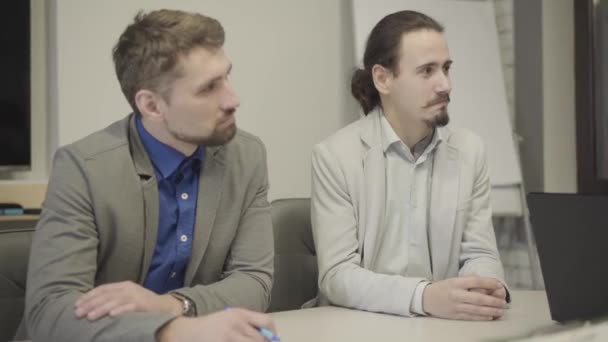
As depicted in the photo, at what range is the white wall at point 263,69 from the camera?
7.86ft

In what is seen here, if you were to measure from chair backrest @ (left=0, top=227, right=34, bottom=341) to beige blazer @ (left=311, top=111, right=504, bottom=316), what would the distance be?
663mm

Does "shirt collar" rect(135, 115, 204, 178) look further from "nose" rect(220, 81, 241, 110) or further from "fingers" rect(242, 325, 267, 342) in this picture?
"fingers" rect(242, 325, 267, 342)

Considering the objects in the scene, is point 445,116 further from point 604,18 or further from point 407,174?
point 604,18

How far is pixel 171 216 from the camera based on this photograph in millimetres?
1435

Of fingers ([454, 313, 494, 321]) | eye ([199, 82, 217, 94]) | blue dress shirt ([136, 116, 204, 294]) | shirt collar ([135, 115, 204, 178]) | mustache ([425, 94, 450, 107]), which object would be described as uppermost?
eye ([199, 82, 217, 94])

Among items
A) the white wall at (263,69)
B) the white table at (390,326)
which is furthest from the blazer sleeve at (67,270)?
the white wall at (263,69)

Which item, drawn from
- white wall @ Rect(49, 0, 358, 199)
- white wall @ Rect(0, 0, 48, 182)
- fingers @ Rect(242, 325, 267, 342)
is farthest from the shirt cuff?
white wall @ Rect(0, 0, 48, 182)

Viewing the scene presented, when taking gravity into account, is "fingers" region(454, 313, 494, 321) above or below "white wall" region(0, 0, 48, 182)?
below

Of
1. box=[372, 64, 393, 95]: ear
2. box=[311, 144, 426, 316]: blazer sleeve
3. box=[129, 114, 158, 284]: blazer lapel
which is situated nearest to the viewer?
box=[129, 114, 158, 284]: blazer lapel

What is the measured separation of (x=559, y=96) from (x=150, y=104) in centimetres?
222

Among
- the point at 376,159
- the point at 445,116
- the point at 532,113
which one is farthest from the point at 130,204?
the point at 532,113

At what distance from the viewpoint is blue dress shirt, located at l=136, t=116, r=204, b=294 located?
4.70 feet

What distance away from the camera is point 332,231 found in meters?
1.76

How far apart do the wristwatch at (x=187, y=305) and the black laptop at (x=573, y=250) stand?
0.62m
